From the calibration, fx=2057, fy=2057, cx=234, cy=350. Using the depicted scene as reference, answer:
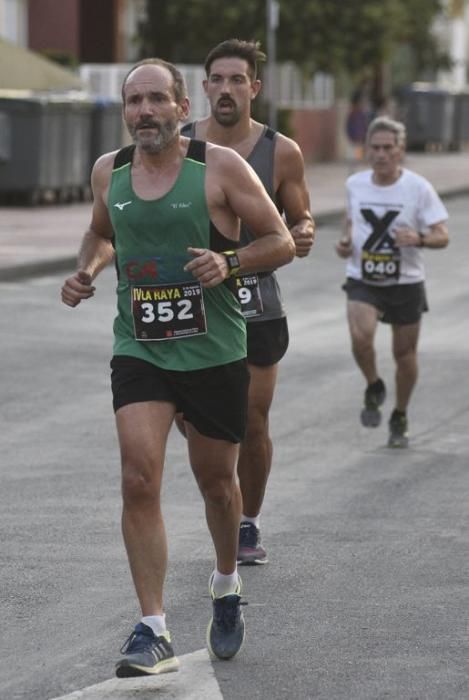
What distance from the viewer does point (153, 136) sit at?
20.0ft

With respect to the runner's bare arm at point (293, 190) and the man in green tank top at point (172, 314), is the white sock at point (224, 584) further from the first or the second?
the runner's bare arm at point (293, 190)

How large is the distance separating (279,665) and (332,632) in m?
0.49

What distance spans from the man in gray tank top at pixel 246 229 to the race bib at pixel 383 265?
3.45 m

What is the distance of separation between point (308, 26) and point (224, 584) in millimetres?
38256

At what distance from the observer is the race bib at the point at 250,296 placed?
769 cm

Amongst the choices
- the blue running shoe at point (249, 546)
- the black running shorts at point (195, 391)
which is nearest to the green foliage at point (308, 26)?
the blue running shoe at point (249, 546)

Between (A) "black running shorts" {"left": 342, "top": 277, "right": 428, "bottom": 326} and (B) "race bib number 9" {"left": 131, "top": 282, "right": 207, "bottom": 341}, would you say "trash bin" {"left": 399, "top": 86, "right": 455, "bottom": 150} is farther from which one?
(B) "race bib number 9" {"left": 131, "top": 282, "right": 207, "bottom": 341}

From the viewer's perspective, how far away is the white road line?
5.79 m

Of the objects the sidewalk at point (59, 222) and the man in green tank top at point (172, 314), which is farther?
the sidewalk at point (59, 222)

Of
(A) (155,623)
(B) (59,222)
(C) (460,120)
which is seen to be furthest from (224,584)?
(C) (460,120)

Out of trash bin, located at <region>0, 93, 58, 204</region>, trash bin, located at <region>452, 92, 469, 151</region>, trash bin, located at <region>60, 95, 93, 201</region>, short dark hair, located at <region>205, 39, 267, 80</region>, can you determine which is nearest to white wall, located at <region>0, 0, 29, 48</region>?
trash bin, located at <region>60, 95, 93, 201</region>

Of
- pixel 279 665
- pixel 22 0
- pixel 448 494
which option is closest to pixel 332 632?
pixel 279 665

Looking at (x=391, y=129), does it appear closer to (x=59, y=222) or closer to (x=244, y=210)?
(x=244, y=210)

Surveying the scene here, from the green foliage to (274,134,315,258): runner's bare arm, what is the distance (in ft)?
119
